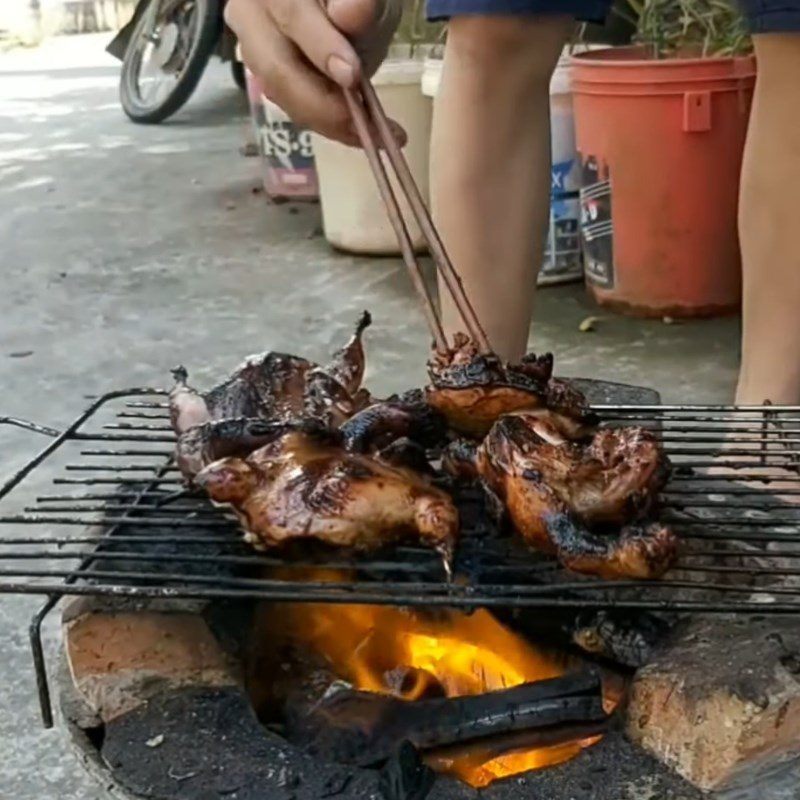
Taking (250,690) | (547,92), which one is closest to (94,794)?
(250,690)

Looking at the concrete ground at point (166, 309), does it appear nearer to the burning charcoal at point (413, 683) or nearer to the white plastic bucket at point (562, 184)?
the white plastic bucket at point (562, 184)

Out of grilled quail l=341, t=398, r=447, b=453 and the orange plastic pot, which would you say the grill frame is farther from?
the orange plastic pot

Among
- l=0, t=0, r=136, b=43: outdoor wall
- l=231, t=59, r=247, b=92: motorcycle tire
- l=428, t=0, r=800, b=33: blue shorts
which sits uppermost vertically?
l=428, t=0, r=800, b=33: blue shorts

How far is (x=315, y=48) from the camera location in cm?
146

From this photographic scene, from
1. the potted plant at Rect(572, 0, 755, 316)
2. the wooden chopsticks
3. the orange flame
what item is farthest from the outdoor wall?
the orange flame

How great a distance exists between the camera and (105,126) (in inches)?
324

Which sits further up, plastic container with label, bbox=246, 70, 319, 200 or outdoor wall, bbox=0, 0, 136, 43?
plastic container with label, bbox=246, 70, 319, 200

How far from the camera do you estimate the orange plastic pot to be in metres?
3.50

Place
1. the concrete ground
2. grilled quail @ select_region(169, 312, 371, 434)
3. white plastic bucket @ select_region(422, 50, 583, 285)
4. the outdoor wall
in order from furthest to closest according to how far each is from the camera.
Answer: the outdoor wall
white plastic bucket @ select_region(422, 50, 583, 285)
the concrete ground
grilled quail @ select_region(169, 312, 371, 434)

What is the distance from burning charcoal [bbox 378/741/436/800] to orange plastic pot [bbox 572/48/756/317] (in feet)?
8.63

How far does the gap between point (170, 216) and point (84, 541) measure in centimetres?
445

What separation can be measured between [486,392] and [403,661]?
1.20 feet

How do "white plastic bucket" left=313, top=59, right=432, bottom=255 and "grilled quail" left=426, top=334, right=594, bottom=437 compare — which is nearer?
"grilled quail" left=426, top=334, right=594, bottom=437

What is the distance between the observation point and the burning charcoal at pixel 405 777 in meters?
1.20
